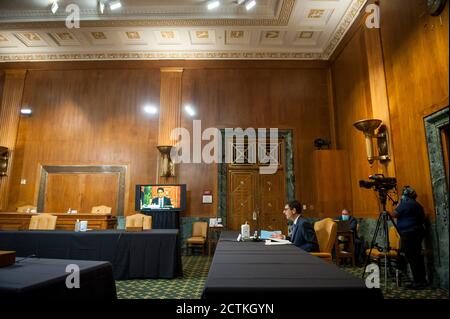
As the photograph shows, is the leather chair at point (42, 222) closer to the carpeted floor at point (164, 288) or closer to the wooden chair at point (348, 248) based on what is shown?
the carpeted floor at point (164, 288)

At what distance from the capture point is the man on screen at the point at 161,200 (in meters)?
7.84

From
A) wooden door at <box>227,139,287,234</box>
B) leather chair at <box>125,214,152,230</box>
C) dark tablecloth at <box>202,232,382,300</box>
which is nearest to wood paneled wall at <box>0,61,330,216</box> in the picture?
wooden door at <box>227,139,287,234</box>

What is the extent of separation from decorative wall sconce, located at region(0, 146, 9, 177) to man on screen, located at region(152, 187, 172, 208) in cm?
462

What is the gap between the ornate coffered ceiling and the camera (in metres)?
7.33

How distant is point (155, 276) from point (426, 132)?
15.5 feet

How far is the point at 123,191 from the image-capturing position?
8398 mm

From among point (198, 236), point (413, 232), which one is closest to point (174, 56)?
point (198, 236)

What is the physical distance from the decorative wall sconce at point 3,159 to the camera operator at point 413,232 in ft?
32.4

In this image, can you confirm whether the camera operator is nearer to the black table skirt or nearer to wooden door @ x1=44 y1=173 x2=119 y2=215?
A: the black table skirt

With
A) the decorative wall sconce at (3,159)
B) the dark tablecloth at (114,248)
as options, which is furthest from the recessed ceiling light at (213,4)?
the decorative wall sconce at (3,159)

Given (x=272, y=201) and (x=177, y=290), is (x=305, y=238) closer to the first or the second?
(x=177, y=290)

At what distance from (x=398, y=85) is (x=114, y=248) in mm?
5661

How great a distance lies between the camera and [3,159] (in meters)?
8.54

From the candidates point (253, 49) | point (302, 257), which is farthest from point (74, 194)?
point (302, 257)
